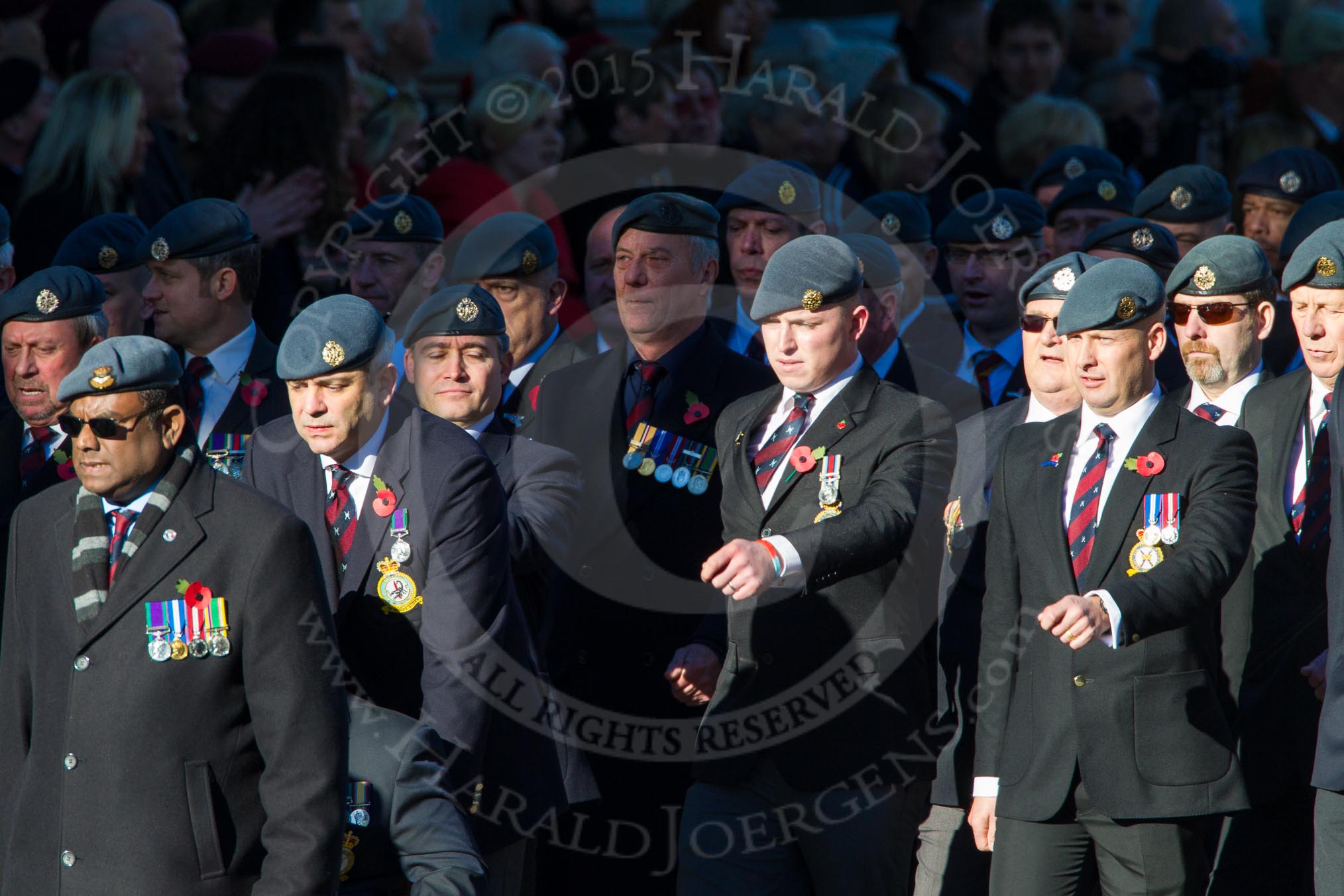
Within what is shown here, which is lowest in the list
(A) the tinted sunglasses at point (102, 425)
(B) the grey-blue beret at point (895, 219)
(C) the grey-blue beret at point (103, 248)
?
(A) the tinted sunglasses at point (102, 425)

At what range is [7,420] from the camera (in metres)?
6.43

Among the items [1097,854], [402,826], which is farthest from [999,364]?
[402,826]

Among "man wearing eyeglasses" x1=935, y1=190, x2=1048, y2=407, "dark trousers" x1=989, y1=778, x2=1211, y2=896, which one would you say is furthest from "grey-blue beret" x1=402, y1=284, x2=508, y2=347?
"dark trousers" x1=989, y1=778, x2=1211, y2=896

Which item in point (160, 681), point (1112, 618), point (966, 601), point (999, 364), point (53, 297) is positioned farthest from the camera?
point (999, 364)

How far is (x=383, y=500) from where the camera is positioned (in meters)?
5.11

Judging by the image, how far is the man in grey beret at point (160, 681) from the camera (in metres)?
4.03

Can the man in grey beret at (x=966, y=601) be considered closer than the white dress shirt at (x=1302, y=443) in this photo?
No

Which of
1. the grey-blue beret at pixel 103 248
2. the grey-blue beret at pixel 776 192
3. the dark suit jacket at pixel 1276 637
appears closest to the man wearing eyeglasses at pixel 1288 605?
the dark suit jacket at pixel 1276 637

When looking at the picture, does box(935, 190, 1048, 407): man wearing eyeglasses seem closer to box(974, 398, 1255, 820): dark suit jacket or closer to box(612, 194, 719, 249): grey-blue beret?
box(612, 194, 719, 249): grey-blue beret

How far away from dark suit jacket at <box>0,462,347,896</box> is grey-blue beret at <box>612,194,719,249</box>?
2394mm

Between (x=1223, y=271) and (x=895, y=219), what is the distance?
1990mm

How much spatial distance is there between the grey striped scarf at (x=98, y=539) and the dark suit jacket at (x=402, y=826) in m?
0.73

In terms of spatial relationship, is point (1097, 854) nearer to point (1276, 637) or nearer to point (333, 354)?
point (1276, 637)

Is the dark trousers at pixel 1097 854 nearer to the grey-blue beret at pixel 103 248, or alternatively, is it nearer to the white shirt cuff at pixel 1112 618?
the white shirt cuff at pixel 1112 618
